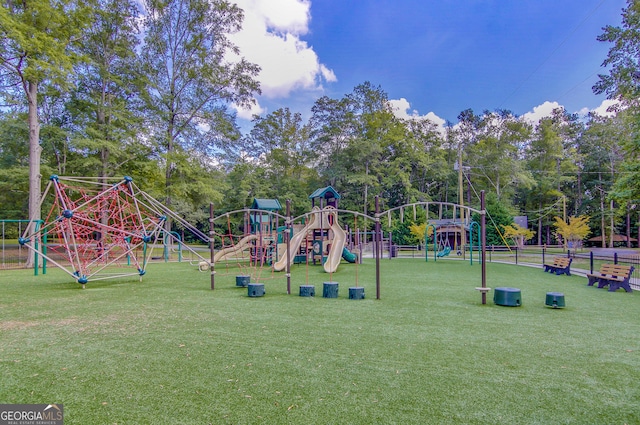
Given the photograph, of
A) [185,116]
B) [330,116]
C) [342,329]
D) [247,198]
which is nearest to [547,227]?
[330,116]

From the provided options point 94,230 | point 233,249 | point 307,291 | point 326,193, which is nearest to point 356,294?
point 307,291

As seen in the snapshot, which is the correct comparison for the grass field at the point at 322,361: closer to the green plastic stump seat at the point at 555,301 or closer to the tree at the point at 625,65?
the green plastic stump seat at the point at 555,301

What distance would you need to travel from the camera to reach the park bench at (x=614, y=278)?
10422mm

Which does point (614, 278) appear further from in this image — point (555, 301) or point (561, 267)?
point (555, 301)

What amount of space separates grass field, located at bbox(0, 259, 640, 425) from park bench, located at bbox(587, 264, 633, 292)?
230cm

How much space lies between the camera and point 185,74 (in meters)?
25.9

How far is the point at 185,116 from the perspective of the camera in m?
26.4

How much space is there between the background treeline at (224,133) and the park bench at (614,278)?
5.56m

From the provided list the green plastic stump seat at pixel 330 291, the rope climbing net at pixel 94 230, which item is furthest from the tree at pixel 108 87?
the green plastic stump seat at pixel 330 291

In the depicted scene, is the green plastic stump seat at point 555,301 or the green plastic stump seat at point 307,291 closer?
the green plastic stump seat at point 555,301

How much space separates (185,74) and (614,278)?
88.0 ft

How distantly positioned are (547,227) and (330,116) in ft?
104

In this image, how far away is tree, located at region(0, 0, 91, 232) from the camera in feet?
51.8

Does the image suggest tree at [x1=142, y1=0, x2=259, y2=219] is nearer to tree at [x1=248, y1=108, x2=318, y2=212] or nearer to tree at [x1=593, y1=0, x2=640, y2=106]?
tree at [x1=248, y1=108, x2=318, y2=212]
